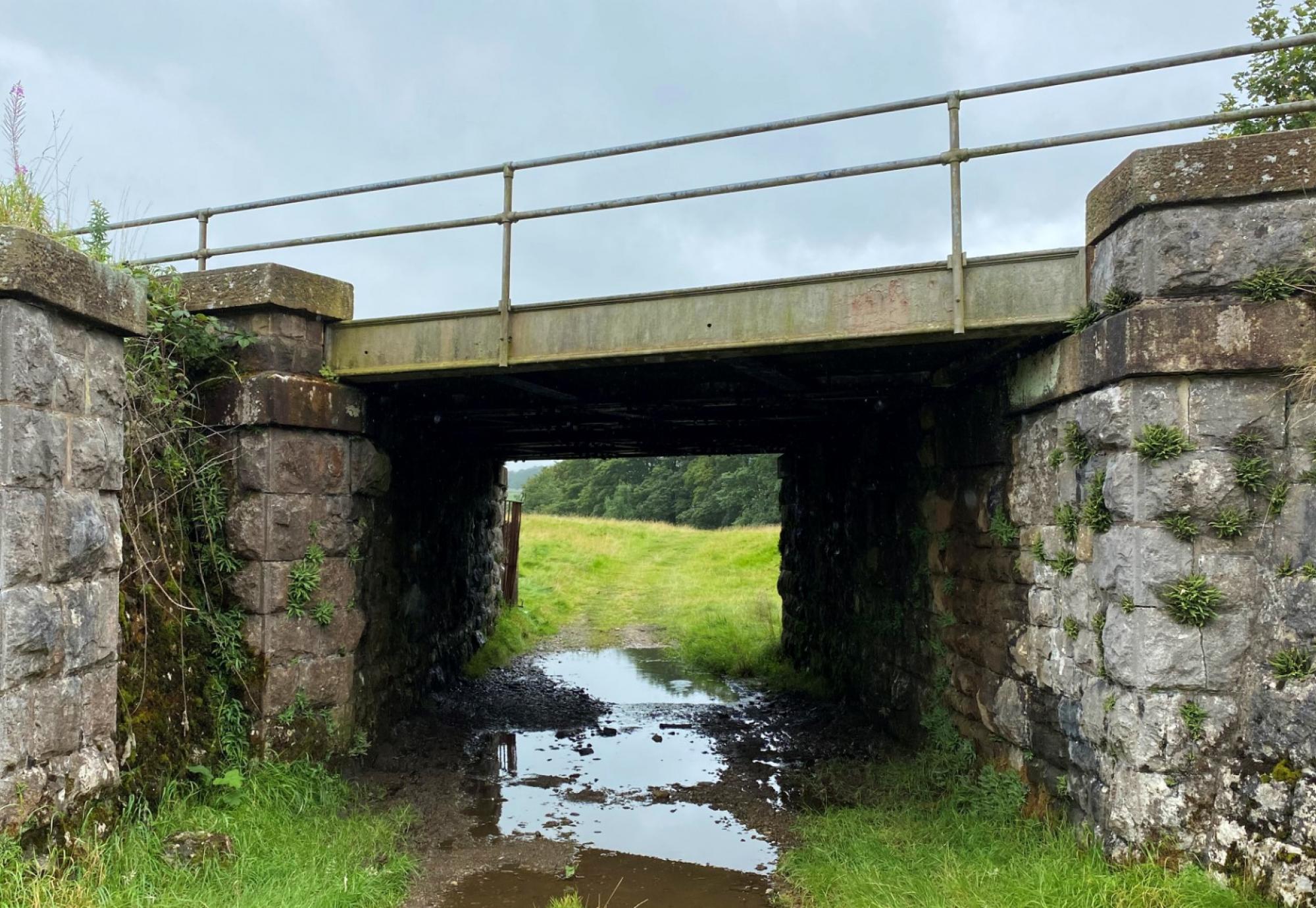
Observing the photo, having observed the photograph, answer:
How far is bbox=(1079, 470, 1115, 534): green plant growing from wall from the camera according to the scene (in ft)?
14.9

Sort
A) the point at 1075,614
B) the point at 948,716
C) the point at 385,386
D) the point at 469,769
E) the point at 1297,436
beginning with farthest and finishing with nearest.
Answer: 1. the point at 469,769
2. the point at 385,386
3. the point at 948,716
4. the point at 1075,614
5. the point at 1297,436

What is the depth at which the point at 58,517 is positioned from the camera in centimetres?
400

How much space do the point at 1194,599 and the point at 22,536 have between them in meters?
5.05

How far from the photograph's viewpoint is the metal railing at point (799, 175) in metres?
4.61

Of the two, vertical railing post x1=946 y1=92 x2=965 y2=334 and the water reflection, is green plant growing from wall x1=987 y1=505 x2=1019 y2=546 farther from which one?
the water reflection

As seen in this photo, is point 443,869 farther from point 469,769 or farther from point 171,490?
point 171,490

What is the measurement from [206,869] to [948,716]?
15.3ft

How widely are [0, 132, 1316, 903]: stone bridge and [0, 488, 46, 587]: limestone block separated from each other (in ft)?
0.04

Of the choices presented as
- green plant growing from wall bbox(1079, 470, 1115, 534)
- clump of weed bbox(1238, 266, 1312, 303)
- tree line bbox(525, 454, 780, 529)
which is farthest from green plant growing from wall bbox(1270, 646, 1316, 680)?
tree line bbox(525, 454, 780, 529)

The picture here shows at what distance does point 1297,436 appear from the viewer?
162 inches

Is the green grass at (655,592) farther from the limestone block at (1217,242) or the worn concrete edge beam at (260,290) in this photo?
the limestone block at (1217,242)

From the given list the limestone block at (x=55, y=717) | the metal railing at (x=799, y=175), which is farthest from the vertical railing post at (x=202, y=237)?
the limestone block at (x=55, y=717)

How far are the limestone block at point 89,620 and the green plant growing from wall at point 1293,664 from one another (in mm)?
5253

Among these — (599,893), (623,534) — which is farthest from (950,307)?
(623,534)
